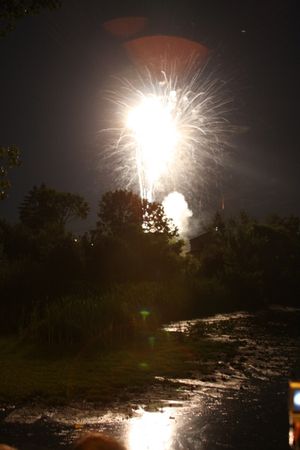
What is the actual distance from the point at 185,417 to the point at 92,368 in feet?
15.6

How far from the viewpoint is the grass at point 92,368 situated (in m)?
9.60

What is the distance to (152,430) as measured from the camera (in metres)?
7.05

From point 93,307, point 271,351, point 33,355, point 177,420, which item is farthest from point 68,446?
point 93,307

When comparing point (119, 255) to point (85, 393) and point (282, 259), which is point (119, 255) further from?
point (85, 393)

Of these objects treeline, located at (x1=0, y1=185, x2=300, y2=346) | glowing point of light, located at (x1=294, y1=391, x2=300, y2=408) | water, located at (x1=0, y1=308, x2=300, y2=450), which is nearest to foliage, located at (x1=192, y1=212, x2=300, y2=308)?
treeline, located at (x1=0, y1=185, x2=300, y2=346)

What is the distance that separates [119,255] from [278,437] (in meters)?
27.1

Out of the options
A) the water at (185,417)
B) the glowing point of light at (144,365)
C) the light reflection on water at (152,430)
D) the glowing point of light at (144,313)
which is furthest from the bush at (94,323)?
the light reflection on water at (152,430)

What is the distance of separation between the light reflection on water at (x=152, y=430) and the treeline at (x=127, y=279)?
27.1 ft

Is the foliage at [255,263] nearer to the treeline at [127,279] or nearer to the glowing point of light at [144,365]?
the treeline at [127,279]

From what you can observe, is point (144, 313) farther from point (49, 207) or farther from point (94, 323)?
point (49, 207)

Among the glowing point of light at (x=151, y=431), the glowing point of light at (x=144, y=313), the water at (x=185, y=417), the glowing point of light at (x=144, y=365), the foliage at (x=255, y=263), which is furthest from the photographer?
the foliage at (x=255, y=263)

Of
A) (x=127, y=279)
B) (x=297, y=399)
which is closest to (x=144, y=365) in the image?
(x=297, y=399)

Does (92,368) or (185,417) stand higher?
(92,368)

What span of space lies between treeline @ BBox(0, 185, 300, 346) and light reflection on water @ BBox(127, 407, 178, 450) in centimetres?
825
